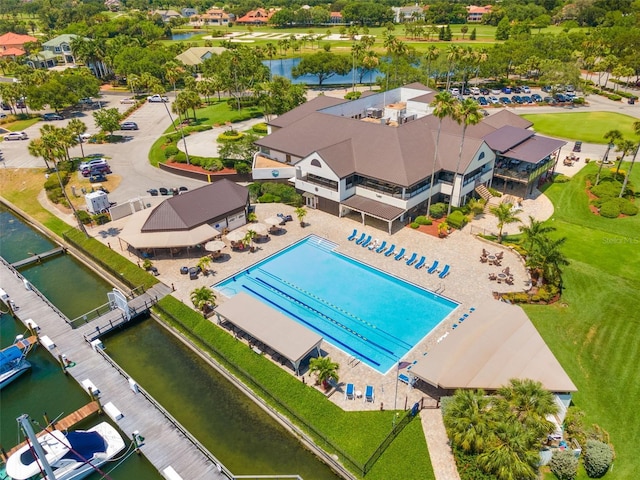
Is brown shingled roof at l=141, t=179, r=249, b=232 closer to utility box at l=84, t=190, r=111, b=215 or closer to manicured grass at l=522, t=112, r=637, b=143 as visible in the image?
utility box at l=84, t=190, r=111, b=215

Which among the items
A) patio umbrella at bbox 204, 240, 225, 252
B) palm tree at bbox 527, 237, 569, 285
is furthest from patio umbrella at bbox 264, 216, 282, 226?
palm tree at bbox 527, 237, 569, 285

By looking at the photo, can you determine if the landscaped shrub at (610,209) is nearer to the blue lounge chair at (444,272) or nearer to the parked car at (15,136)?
the blue lounge chair at (444,272)

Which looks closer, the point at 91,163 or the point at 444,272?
the point at 444,272

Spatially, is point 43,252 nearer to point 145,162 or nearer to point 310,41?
point 145,162

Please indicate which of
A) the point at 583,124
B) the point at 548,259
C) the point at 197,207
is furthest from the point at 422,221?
the point at 583,124

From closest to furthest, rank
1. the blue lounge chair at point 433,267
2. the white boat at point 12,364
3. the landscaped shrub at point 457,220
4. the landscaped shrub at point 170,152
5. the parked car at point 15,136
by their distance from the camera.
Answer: the white boat at point 12,364 < the blue lounge chair at point 433,267 < the landscaped shrub at point 457,220 < the landscaped shrub at point 170,152 < the parked car at point 15,136

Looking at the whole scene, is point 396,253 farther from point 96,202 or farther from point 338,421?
point 96,202

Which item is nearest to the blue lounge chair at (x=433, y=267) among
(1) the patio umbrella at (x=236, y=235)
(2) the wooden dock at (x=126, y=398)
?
(1) the patio umbrella at (x=236, y=235)
